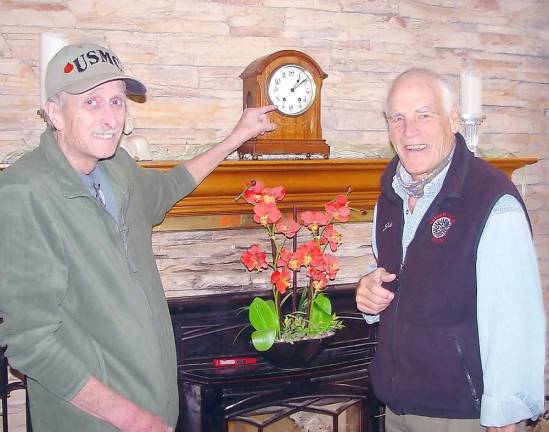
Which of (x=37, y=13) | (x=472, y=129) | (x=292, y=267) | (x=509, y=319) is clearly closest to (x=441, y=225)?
(x=509, y=319)

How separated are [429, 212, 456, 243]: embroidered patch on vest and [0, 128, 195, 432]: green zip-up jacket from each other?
725mm

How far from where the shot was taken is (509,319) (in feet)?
5.00

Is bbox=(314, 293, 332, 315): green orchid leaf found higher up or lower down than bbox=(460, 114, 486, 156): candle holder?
lower down

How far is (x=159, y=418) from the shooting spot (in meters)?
1.69

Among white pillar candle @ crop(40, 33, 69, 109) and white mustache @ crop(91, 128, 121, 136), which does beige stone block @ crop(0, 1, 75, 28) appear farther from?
white mustache @ crop(91, 128, 121, 136)

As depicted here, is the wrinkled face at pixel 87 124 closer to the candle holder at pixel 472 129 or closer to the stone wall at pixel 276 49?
the stone wall at pixel 276 49

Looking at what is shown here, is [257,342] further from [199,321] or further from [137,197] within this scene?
[137,197]

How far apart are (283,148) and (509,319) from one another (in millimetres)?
1124

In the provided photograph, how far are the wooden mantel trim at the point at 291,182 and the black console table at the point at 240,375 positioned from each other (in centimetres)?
35

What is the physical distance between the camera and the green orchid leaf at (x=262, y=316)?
90.4 inches

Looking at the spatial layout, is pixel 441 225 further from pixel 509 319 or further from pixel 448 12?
pixel 448 12

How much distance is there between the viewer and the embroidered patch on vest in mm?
1639

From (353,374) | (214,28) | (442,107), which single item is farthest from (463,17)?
(353,374)

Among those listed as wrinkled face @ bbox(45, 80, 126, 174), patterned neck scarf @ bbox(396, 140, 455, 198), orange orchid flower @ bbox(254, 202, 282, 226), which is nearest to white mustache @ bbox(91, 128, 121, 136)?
wrinkled face @ bbox(45, 80, 126, 174)
